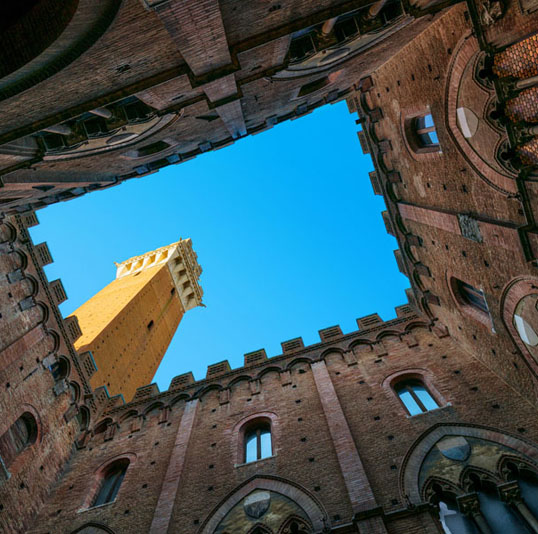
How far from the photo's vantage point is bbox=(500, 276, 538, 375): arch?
812 cm

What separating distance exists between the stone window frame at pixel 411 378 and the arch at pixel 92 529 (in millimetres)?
7696

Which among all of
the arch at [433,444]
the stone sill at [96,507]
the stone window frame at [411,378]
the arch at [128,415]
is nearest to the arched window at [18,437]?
the stone sill at [96,507]

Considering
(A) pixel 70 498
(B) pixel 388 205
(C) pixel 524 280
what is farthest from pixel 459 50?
(A) pixel 70 498

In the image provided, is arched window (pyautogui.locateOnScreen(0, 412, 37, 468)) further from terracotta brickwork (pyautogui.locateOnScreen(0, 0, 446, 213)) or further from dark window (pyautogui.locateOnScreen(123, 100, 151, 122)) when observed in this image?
dark window (pyautogui.locateOnScreen(123, 100, 151, 122))

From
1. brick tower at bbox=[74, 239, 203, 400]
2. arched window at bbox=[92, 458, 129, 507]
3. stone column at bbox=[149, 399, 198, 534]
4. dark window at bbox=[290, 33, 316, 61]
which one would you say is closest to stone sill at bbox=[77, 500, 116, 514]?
arched window at bbox=[92, 458, 129, 507]

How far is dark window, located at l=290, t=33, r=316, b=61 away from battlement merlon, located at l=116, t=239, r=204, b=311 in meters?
31.4

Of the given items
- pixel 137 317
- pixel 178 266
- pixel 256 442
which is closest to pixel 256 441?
pixel 256 442

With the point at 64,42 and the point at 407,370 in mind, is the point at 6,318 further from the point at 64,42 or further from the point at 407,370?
the point at 407,370

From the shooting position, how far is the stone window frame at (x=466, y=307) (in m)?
10.3

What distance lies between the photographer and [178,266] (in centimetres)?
4119

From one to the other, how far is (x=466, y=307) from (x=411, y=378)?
2587mm

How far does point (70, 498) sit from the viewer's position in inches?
430

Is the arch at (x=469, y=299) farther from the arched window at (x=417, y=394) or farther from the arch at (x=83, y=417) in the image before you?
the arch at (x=83, y=417)

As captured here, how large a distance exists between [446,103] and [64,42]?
7836 mm
